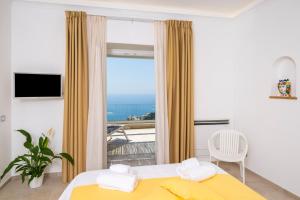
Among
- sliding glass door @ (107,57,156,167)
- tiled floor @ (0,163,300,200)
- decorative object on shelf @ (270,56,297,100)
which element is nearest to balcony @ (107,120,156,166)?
sliding glass door @ (107,57,156,167)

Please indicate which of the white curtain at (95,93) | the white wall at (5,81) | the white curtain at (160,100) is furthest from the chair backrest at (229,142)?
the white wall at (5,81)

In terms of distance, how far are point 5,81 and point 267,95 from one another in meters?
3.94

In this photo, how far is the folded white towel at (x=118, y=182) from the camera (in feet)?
5.03

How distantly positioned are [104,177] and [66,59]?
199 centimetres

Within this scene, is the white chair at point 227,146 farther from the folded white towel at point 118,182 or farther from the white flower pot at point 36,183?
the white flower pot at point 36,183

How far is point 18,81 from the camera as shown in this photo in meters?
2.65

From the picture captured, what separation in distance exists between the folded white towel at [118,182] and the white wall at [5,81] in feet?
6.52

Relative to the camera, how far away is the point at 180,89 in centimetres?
324

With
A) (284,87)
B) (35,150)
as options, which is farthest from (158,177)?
(284,87)

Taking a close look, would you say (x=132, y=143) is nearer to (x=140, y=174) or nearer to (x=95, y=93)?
(x=95, y=93)

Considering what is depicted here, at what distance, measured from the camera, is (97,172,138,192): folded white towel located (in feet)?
5.03

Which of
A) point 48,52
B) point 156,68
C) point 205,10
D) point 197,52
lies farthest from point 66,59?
point 205,10

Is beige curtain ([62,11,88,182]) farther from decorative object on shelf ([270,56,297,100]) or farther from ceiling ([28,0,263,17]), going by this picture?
decorative object on shelf ([270,56,297,100])

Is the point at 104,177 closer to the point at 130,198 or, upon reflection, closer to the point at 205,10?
the point at 130,198
